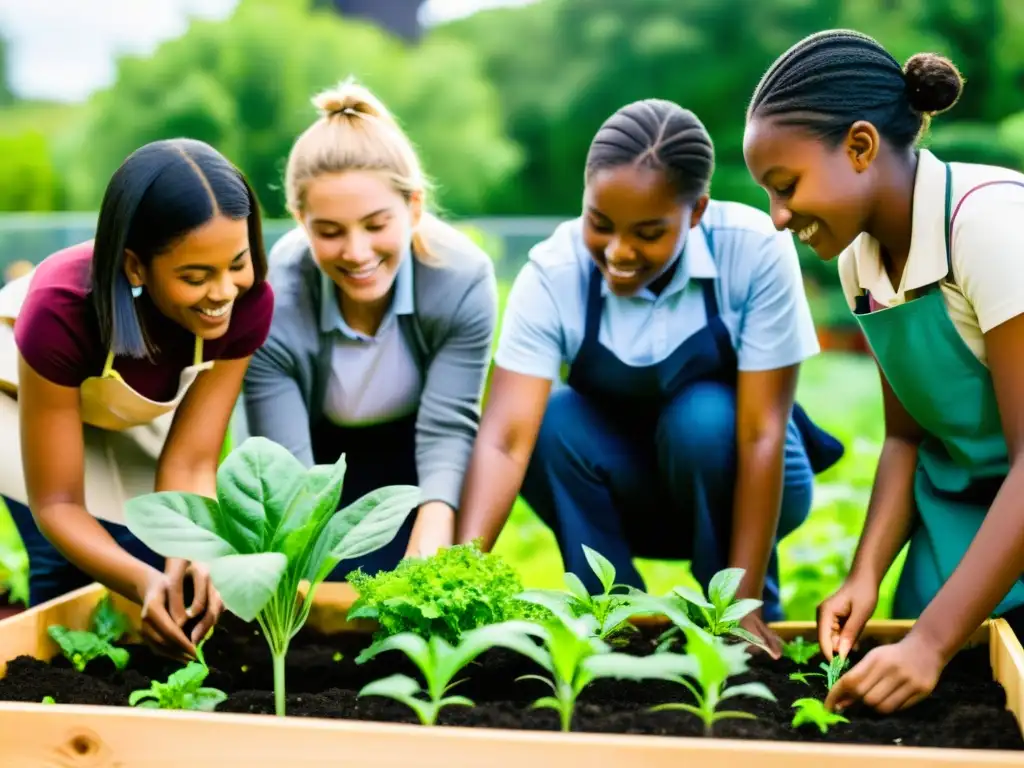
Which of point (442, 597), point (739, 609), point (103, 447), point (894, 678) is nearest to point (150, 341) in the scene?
point (103, 447)

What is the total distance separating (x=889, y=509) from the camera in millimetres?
2230

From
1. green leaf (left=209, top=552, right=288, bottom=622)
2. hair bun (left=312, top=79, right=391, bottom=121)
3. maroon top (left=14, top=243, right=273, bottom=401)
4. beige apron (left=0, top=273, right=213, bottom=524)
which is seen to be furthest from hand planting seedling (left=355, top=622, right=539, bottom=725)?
hair bun (left=312, top=79, right=391, bottom=121)

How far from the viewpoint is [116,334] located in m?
2.06

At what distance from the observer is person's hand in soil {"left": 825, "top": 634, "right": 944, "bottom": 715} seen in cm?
168

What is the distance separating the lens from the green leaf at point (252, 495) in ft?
5.75

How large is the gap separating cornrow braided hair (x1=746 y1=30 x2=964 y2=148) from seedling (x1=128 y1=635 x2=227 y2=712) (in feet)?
4.15

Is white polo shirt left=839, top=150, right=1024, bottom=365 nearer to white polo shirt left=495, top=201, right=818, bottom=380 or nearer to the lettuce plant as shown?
white polo shirt left=495, top=201, right=818, bottom=380

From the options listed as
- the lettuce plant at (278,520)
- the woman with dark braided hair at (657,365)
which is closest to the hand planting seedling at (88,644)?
the lettuce plant at (278,520)

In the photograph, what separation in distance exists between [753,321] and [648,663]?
3.29 feet

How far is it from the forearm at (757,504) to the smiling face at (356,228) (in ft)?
2.72

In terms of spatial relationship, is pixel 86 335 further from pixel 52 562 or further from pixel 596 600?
pixel 596 600

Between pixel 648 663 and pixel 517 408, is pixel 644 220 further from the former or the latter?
pixel 648 663

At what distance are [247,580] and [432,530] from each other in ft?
2.84

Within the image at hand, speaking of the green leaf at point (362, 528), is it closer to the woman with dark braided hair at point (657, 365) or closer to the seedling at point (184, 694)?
the seedling at point (184, 694)
